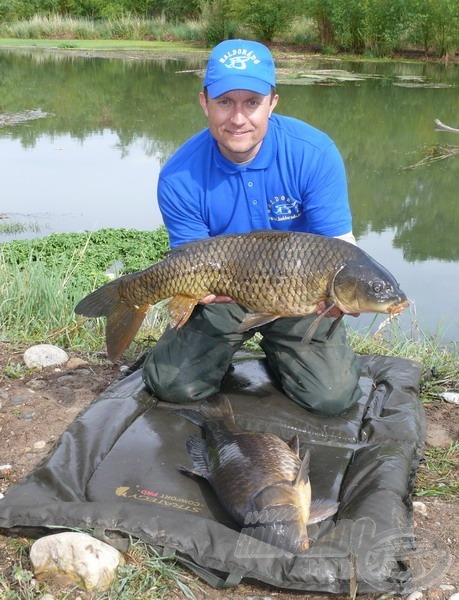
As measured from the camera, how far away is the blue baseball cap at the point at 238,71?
2492mm

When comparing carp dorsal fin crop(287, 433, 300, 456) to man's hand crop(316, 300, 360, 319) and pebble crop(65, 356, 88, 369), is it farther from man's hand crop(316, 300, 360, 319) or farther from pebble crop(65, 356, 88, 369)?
pebble crop(65, 356, 88, 369)

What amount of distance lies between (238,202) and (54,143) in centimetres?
753

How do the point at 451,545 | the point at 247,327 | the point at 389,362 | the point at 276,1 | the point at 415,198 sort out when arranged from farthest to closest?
the point at 276,1 < the point at 415,198 < the point at 389,362 < the point at 247,327 < the point at 451,545

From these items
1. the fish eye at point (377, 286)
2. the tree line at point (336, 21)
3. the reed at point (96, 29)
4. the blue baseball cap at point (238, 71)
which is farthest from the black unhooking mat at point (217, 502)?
the reed at point (96, 29)

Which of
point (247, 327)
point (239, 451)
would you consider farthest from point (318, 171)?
point (239, 451)

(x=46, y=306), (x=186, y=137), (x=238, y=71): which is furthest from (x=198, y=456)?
(x=186, y=137)

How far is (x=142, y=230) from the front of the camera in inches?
239

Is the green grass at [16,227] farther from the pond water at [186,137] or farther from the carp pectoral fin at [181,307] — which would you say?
the carp pectoral fin at [181,307]

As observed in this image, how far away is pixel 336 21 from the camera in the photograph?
22.1m

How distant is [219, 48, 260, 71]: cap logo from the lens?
8.21 ft

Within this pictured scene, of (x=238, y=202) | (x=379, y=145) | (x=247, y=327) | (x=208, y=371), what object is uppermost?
(x=238, y=202)

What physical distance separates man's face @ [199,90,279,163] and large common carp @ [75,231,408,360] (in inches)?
15.9

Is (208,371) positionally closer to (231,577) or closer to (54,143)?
(231,577)

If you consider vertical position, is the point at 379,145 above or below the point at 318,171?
below
